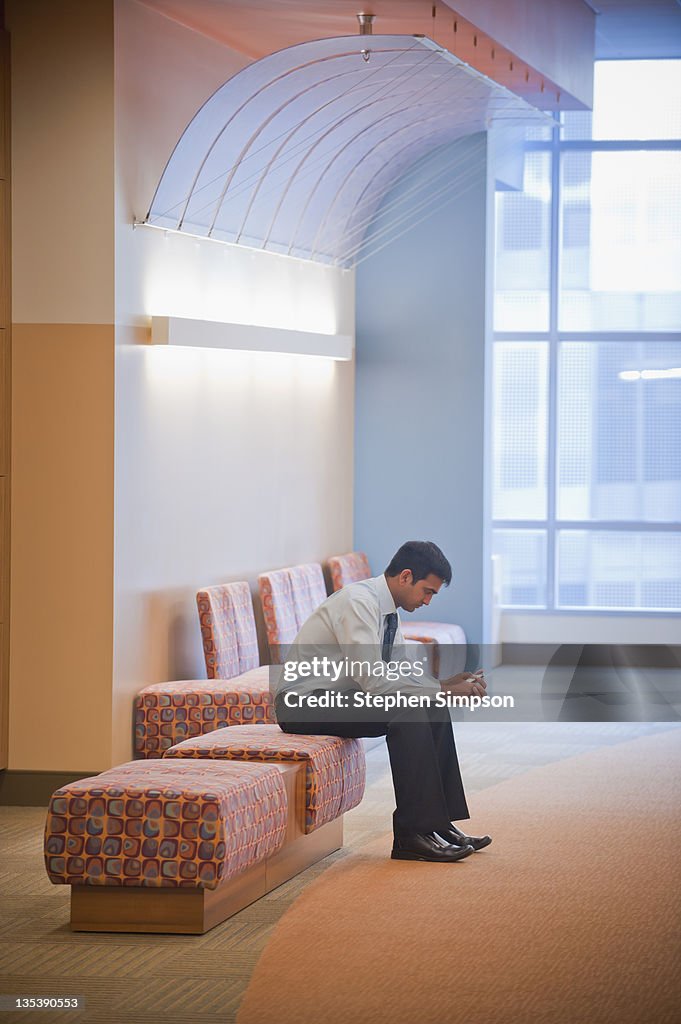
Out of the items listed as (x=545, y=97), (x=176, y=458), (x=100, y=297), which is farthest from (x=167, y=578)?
(x=545, y=97)

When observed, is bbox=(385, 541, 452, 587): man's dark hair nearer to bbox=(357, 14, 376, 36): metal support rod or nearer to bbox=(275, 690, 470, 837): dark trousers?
bbox=(275, 690, 470, 837): dark trousers

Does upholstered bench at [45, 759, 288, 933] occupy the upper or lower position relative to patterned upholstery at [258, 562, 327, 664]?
lower

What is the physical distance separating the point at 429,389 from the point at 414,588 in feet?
15.3

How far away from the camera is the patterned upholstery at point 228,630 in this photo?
781 cm

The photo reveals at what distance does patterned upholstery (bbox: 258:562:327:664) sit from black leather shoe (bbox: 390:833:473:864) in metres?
2.38

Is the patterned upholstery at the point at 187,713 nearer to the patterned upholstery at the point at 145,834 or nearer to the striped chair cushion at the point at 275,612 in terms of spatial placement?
the striped chair cushion at the point at 275,612

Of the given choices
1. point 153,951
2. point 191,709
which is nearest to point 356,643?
point 191,709

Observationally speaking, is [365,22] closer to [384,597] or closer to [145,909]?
[384,597]

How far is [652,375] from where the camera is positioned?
11.9 m

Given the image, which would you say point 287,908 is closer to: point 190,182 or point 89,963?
point 89,963

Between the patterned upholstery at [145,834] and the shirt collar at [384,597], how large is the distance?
1.34 m

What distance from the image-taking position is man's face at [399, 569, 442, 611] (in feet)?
20.9

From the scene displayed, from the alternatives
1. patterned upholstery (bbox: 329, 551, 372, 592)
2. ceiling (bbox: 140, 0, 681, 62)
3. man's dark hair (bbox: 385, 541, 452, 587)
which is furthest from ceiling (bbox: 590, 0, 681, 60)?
man's dark hair (bbox: 385, 541, 452, 587)

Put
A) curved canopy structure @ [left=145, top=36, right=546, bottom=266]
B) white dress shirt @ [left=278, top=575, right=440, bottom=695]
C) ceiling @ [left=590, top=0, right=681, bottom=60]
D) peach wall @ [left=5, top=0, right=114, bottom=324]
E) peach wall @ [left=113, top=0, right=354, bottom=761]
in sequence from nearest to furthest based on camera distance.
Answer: white dress shirt @ [left=278, top=575, right=440, bottom=695] → peach wall @ [left=5, top=0, right=114, bottom=324] → peach wall @ [left=113, top=0, right=354, bottom=761] → curved canopy structure @ [left=145, top=36, right=546, bottom=266] → ceiling @ [left=590, top=0, right=681, bottom=60]
